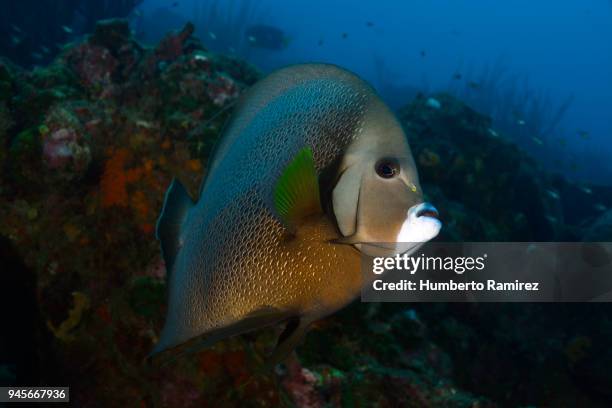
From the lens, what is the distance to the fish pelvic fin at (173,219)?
99 cm

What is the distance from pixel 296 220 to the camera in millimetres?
864

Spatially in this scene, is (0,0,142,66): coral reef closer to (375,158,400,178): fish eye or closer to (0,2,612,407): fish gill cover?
(0,2,612,407): fish gill cover

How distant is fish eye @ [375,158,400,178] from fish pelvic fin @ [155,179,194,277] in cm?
50

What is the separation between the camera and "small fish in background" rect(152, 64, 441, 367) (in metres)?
0.82

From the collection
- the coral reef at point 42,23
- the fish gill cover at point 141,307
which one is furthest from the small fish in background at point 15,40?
the fish gill cover at point 141,307

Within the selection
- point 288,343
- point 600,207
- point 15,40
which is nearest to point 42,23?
point 15,40

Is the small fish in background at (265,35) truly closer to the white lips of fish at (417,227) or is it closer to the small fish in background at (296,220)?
the small fish in background at (296,220)

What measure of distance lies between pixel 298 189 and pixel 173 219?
1.23 ft

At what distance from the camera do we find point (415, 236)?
2.53ft

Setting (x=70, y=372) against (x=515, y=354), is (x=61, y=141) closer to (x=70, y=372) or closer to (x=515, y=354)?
(x=70, y=372)

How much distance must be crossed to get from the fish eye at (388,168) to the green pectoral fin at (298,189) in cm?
14

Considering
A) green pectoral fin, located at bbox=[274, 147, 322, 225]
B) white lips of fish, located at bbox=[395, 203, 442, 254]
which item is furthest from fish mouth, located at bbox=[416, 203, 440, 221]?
green pectoral fin, located at bbox=[274, 147, 322, 225]

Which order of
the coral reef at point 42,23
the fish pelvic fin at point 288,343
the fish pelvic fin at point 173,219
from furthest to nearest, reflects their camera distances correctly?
1. the coral reef at point 42,23
2. the fish pelvic fin at point 173,219
3. the fish pelvic fin at point 288,343

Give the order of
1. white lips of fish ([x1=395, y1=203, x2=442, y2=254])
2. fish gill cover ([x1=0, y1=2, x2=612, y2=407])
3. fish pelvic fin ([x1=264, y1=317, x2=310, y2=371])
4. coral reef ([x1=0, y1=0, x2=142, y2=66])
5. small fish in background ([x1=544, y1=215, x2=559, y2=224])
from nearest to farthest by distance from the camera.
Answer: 1. white lips of fish ([x1=395, y1=203, x2=442, y2=254])
2. fish pelvic fin ([x1=264, y1=317, x2=310, y2=371])
3. fish gill cover ([x1=0, y1=2, x2=612, y2=407])
4. small fish in background ([x1=544, y1=215, x2=559, y2=224])
5. coral reef ([x1=0, y1=0, x2=142, y2=66])
